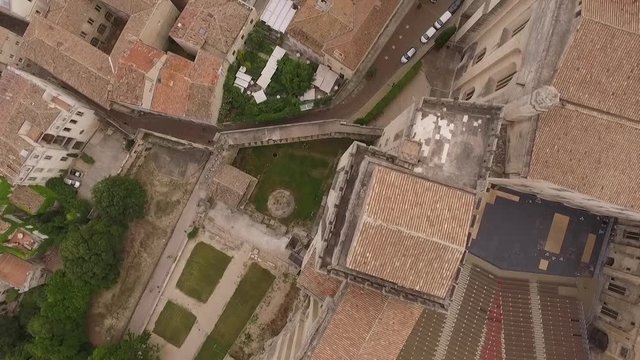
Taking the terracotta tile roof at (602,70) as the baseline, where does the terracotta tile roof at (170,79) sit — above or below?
below

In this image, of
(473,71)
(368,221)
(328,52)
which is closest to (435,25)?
(473,71)

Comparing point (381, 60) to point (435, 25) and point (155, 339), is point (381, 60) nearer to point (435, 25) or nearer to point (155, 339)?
point (435, 25)

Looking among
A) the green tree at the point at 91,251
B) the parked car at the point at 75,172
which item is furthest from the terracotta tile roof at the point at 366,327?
the parked car at the point at 75,172

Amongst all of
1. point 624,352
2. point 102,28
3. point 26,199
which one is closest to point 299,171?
point 102,28

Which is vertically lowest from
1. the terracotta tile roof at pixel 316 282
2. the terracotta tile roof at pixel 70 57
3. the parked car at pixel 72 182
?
the parked car at pixel 72 182

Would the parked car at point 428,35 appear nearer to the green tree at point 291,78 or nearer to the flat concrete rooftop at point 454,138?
the green tree at point 291,78

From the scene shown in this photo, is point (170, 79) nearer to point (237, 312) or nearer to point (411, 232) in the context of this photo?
point (237, 312)
